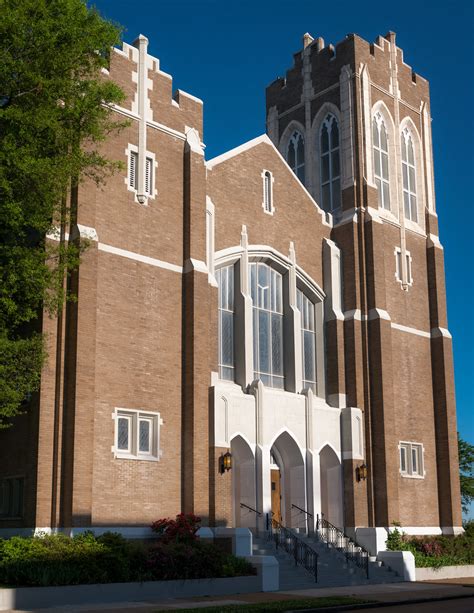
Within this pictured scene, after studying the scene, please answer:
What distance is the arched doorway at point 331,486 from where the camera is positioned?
29312 mm

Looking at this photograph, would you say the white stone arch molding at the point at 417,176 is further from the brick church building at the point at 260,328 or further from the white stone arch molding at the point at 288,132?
the white stone arch molding at the point at 288,132

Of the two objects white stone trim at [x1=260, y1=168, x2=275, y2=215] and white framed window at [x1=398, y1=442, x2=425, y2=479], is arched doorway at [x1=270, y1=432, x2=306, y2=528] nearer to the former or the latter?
white framed window at [x1=398, y1=442, x2=425, y2=479]

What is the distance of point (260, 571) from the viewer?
72.2 feet

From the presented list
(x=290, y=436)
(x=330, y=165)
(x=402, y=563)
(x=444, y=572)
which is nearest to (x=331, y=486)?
(x=290, y=436)

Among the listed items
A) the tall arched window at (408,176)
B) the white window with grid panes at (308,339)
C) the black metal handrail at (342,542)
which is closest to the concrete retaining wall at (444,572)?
the black metal handrail at (342,542)

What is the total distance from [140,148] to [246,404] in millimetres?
8233

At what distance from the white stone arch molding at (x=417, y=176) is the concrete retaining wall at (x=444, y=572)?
1305 cm

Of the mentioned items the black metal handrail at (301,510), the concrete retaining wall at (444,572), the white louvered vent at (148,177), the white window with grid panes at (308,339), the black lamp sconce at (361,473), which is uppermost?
the white louvered vent at (148,177)

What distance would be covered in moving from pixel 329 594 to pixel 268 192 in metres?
14.2

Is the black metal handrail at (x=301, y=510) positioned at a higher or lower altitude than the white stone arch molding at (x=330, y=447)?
lower

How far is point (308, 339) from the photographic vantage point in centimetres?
3089

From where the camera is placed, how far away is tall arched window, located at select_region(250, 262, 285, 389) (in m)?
28.9

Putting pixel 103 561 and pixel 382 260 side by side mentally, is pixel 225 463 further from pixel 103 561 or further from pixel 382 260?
pixel 382 260

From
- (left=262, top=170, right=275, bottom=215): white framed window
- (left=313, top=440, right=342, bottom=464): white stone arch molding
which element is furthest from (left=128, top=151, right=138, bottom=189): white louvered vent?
(left=313, top=440, right=342, bottom=464): white stone arch molding
